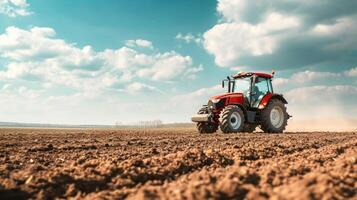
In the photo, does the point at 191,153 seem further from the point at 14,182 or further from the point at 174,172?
the point at 14,182

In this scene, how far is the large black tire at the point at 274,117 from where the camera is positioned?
17.4 meters

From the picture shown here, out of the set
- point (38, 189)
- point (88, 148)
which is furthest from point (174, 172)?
point (88, 148)

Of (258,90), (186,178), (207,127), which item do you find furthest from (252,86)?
(186,178)

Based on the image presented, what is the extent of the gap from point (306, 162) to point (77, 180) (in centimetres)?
339

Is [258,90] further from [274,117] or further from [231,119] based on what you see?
[231,119]

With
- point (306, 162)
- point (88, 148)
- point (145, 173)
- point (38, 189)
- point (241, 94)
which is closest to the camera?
point (38, 189)

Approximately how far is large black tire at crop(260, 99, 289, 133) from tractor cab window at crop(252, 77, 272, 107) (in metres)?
0.42

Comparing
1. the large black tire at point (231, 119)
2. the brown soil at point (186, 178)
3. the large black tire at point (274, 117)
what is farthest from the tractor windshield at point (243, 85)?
the brown soil at point (186, 178)

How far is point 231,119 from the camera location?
1652 cm

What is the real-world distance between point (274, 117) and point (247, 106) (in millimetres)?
1446

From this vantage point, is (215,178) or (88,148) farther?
(88,148)

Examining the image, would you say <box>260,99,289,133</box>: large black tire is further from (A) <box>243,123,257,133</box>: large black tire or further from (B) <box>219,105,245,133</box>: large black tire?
(B) <box>219,105,245,133</box>: large black tire

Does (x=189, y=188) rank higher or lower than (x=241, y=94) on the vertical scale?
lower

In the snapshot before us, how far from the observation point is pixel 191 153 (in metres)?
7.73
